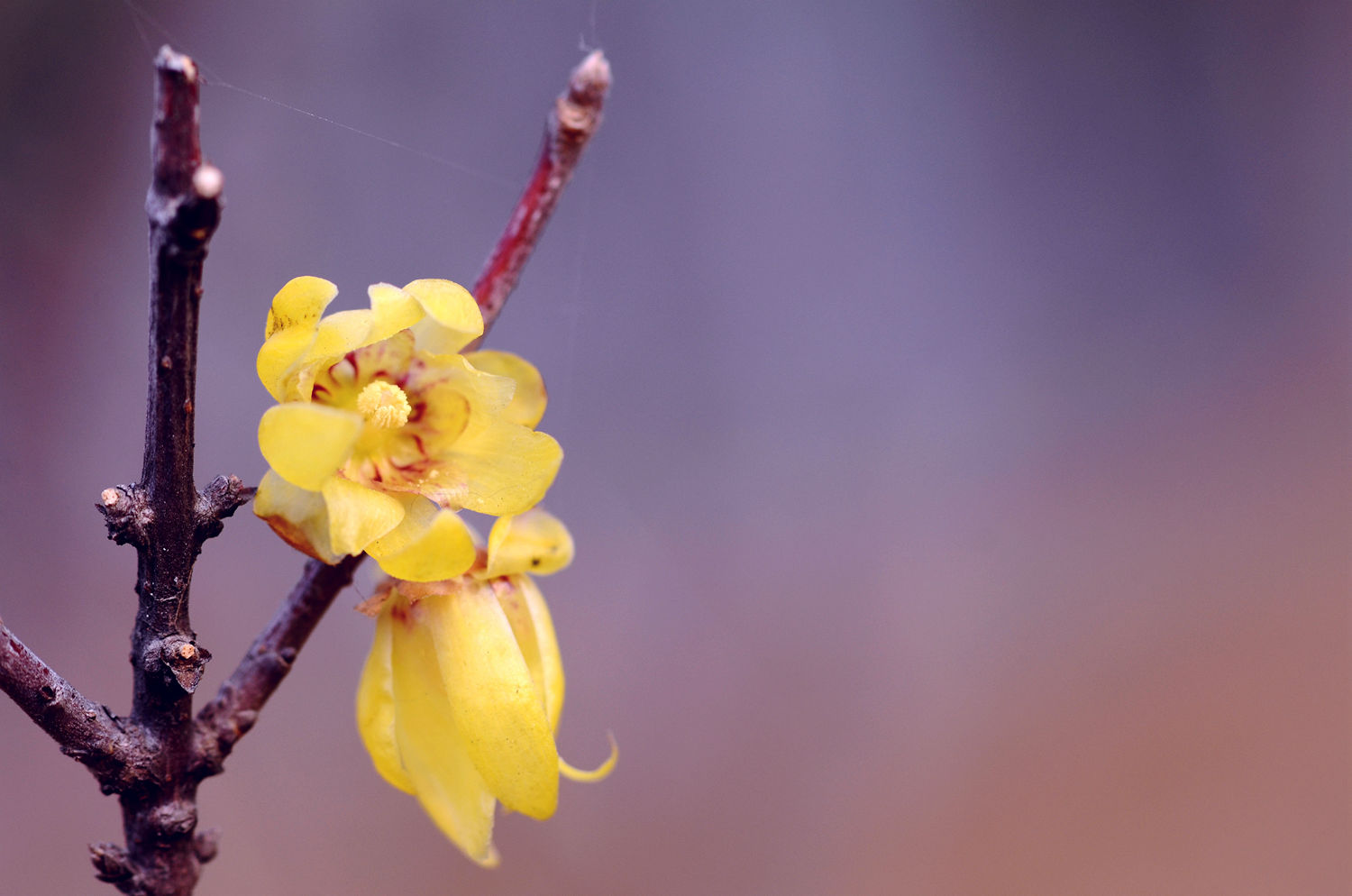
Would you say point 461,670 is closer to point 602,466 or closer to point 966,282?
point 602,466

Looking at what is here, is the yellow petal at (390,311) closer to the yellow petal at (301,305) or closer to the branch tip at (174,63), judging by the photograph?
the yellow petal at (301,305)

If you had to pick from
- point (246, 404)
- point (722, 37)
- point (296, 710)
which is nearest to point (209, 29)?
point (246, 404)

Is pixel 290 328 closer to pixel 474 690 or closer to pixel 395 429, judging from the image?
pixel 395 429

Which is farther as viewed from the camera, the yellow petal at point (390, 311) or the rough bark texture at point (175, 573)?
the yellow petal at point (390, 311)

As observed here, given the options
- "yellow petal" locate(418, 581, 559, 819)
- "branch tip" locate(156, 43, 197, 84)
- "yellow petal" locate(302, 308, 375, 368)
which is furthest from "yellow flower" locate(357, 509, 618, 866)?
"branch tip" locate(156, 43, 197, 84)

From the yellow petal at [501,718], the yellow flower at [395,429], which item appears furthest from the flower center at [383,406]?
the yellow petal at [501,718]

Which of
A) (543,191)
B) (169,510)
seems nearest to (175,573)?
(169,510)

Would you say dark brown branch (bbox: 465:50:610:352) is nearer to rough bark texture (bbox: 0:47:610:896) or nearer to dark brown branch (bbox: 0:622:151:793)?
rough bark texture (bbox: 0:47:610:896)
